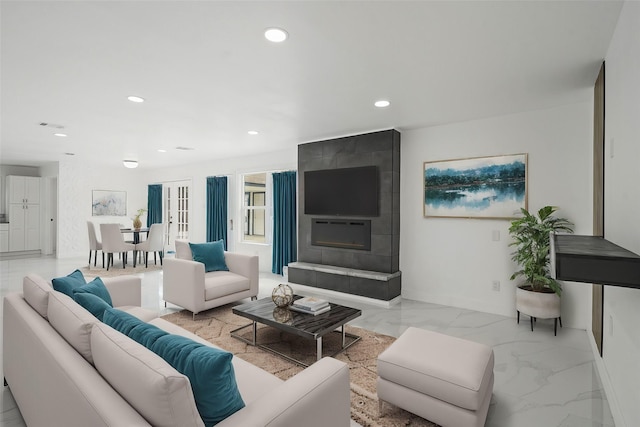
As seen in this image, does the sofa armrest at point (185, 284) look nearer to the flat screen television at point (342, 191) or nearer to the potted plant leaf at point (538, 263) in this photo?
the flat screen television at point (342, 191)

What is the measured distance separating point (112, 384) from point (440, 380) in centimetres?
160

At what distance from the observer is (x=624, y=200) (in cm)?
196

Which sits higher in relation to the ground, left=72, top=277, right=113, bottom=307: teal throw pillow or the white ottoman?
left=72, top=277, right=113, bottom=307: teal throw pillow

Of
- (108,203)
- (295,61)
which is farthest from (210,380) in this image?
(108,203)

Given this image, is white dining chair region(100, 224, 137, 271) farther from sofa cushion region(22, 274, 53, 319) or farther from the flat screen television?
sofa cushion region(22, 274, 53, 319)

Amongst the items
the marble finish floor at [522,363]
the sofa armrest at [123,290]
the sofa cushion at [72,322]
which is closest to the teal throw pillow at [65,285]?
the sofa cushion at [72,322]

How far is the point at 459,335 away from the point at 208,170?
653 centimetres

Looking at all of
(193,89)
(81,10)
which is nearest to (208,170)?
(193,89)

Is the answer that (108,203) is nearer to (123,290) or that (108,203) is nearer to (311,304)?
(123,290)

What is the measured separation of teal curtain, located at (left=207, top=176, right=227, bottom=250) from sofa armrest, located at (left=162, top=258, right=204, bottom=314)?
3210 mm

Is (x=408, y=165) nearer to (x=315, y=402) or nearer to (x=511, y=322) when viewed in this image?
(x=511, y=322)

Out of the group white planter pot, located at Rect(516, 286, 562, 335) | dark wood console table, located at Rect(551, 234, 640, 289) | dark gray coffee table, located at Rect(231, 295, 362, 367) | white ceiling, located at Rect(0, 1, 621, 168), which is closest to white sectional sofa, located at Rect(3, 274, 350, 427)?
dark gray coffee table, located at Rect(231, 295, 362, 367)

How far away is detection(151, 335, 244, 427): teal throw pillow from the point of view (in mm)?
1148

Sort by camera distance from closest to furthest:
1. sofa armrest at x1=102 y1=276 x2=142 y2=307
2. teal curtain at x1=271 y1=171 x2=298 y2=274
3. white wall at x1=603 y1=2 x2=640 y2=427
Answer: white wall at x1=603 y1=2 x2=640 y2=427 < sofa armrest at x1=102 y1=276 x2=142 y2=307 < teal curtain at x1=271 y1=171 x2=298 y2=274
